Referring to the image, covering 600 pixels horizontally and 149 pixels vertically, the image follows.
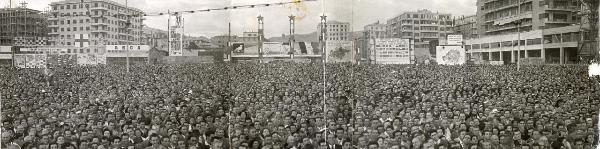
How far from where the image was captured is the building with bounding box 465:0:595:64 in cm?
3544

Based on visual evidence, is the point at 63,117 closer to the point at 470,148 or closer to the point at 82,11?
the point at 470,148

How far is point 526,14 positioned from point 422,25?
46124mm

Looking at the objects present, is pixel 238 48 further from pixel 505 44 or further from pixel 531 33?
pixel 531 33

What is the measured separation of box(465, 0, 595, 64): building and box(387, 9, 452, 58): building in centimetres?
3447

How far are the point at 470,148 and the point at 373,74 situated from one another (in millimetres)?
14495

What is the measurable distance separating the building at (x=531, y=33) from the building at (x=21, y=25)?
46.4m

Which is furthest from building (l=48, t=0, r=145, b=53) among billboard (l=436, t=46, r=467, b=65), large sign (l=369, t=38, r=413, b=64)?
billboard (l=436, t=46, r=467, b=65)

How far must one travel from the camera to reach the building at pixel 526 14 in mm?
44562

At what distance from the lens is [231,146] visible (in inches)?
338

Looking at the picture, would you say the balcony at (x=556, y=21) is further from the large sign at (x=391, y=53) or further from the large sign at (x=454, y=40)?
the large sign at (x=391, y=53)

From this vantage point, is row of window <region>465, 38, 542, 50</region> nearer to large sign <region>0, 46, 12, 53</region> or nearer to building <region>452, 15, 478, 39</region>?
building <region>452, 15, 478, 39</region>

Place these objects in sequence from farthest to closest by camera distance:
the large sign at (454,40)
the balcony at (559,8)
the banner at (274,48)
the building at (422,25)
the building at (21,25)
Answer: the building at (422,25) → the building at (21,25) → the banner at (274,48) → the balcony at (559,8) → the large sign at (454,40)

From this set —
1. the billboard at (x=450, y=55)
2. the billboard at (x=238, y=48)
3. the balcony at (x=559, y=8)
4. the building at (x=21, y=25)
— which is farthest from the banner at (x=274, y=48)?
the billboard at (x=450, y=55)

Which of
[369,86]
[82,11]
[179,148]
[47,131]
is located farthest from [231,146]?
[82,11]
